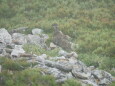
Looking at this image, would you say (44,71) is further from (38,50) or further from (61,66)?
(38,50)

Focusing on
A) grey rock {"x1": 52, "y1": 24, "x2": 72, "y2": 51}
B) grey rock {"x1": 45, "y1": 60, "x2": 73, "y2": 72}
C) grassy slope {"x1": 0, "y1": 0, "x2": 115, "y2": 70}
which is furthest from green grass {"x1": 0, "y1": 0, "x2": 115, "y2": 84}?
grey rock {"x1": 45, "y1": 60, "x2": 73, "y2": 72}

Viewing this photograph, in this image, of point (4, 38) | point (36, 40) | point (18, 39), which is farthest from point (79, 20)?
point (4, 38)

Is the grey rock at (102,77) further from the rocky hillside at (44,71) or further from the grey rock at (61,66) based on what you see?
the grey rock at (61,66)

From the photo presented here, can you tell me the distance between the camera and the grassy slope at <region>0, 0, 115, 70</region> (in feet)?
52.6

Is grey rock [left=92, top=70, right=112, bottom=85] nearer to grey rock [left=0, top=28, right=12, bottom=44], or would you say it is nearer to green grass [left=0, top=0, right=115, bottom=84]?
green grass [left=0, top=0, right=115, bottom=84]

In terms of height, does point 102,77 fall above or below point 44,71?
above

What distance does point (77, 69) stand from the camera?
11.9m

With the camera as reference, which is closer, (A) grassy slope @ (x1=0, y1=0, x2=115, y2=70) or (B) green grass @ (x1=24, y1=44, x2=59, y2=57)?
(B) green grass @ (x1=24, y1=44, x2=59, y2=57)

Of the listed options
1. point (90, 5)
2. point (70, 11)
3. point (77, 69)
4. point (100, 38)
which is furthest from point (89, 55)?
point (90, 5)

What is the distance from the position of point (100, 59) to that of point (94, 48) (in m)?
2.19

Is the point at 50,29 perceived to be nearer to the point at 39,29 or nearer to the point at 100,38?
the point at 39,29

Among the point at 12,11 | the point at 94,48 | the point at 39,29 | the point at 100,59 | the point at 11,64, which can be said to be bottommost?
the point at 11,64

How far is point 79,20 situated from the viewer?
2127 cm

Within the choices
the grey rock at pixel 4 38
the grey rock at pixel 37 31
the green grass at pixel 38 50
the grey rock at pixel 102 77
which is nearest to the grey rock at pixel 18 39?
the grey rock at pixel 4 38
